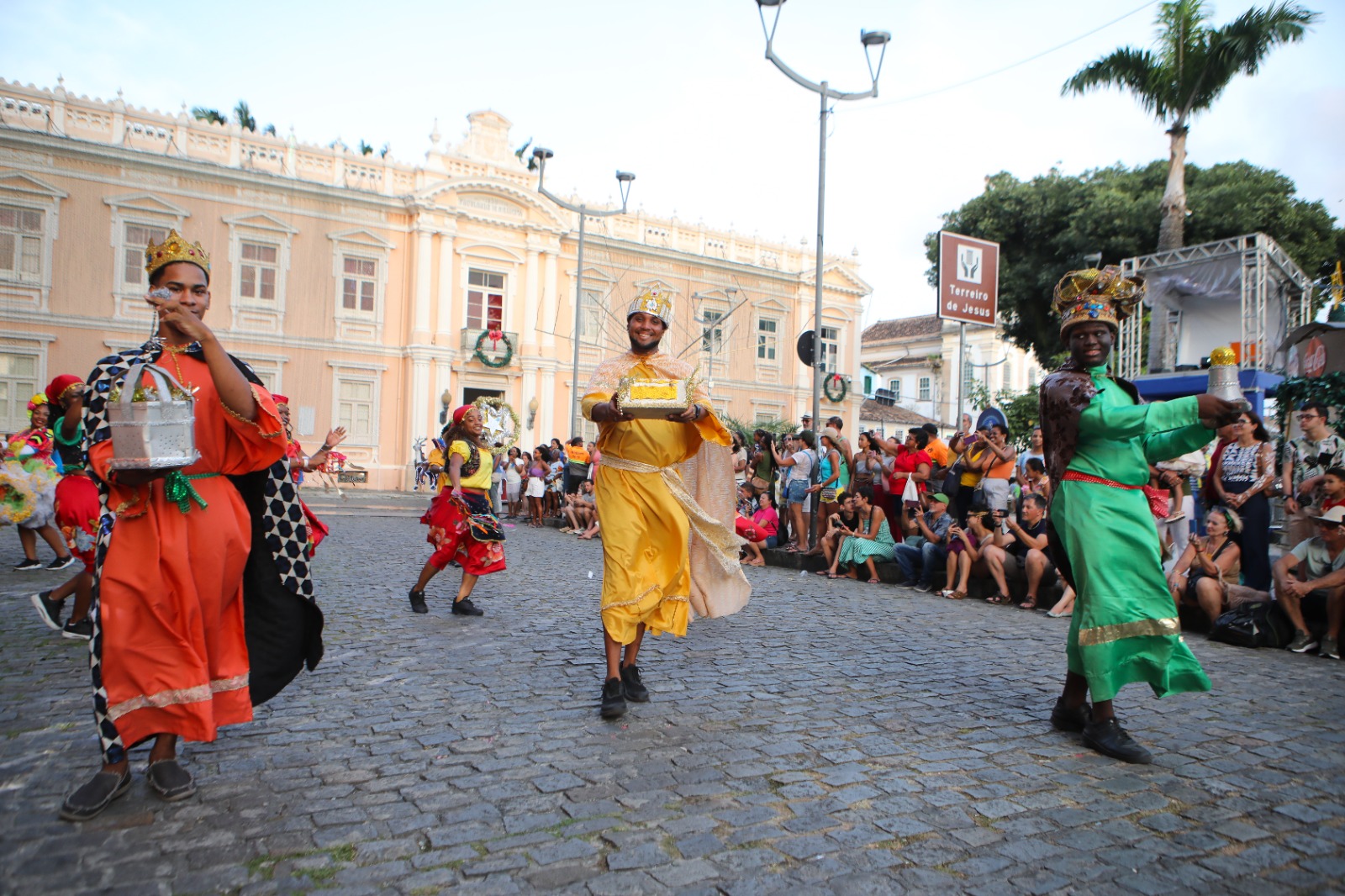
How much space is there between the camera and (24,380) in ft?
78.6

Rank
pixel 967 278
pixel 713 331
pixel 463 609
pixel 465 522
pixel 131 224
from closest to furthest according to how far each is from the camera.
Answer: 1. pixel 463 609
2. pixel 465 522
3. pixel 967 278
4. pixel 131 224
5. pixel 713 331

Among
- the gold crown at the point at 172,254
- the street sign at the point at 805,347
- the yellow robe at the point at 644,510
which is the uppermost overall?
the street sign at the point at 805,347

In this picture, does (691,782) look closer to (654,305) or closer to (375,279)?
(654,305)

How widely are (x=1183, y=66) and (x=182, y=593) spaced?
77.8 feet

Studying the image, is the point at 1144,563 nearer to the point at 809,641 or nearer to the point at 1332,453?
the point at 809,641

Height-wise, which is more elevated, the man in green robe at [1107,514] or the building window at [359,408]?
the building window at [359,408]

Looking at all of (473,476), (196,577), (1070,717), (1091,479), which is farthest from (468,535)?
(1091,479)

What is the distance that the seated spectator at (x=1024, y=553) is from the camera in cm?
862

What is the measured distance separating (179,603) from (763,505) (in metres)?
10.5

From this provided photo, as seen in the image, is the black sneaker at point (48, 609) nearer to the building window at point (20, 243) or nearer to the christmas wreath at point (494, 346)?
the christmas wreath at point (494, 346)

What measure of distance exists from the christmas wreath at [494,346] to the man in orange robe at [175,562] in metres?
25.1

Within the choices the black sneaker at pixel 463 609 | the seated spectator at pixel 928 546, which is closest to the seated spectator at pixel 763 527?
the seated spectator at pixel 928 546

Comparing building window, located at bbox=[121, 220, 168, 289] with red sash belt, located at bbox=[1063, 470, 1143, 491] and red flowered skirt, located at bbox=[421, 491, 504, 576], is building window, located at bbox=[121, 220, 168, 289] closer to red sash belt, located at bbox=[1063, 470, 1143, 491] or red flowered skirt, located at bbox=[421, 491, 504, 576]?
red flowered skirt, located at bbox=[421, 491, 504, 576]

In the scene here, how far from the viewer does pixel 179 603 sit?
316cm
